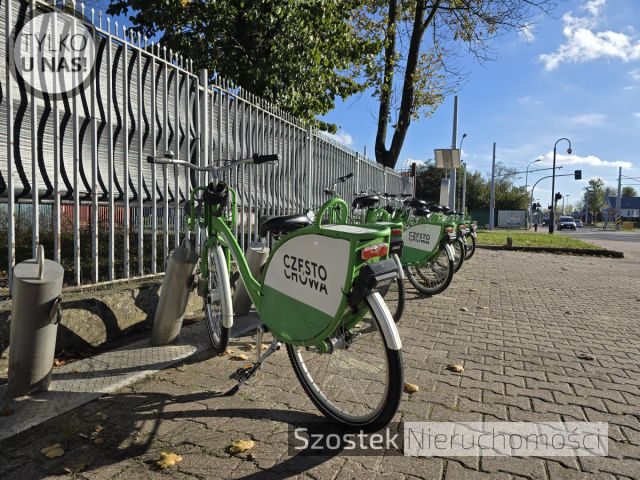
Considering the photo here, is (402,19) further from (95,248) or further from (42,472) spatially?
(42,472)

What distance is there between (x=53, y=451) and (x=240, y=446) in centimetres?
86

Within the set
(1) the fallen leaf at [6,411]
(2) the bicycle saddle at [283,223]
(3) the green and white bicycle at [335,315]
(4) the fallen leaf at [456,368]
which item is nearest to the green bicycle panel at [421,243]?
(4) the fallen leaf at [456,368]

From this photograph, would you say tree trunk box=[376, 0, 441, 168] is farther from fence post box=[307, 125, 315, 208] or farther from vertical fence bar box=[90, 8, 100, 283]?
vertical fence bar box=[90, 8, 100, 283]

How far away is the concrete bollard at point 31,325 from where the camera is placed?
262 cm

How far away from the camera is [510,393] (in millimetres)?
2967

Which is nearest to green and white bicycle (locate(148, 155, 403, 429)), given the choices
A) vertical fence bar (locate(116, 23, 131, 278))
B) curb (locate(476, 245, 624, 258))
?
vertical fence bar (locate(116, 23, 131, 278))

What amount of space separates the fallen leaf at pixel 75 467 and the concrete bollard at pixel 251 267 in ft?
5.24

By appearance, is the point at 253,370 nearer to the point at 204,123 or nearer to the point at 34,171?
the point at 34,171

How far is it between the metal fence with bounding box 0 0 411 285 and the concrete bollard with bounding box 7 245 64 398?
92cm

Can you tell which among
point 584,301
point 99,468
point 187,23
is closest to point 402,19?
point 187,23

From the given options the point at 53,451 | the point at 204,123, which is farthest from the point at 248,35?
the point at 53,451

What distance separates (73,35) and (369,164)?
29.3ft

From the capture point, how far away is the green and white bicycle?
222cm

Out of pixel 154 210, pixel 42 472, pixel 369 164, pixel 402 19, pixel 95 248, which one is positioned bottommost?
pixel 42 472
